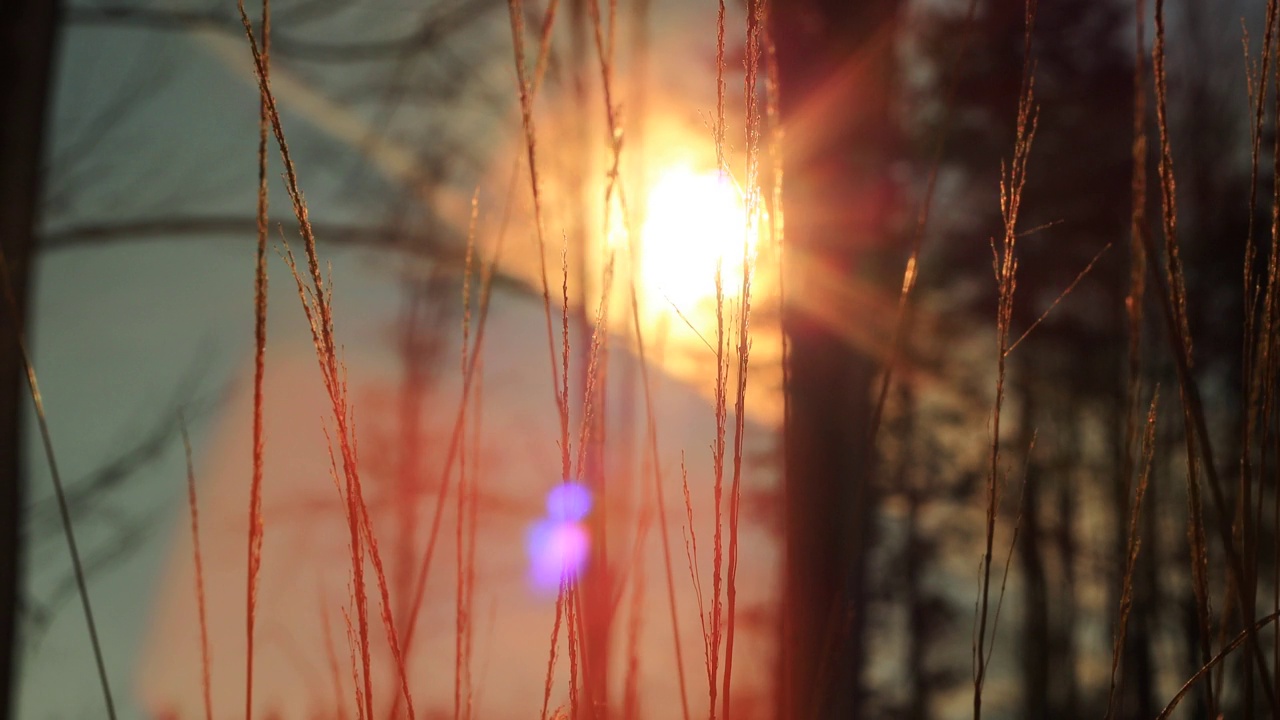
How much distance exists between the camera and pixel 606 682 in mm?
1039

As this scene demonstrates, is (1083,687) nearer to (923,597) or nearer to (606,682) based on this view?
(923,597)

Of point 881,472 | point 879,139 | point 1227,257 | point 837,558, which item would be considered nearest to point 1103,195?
point 1227,257

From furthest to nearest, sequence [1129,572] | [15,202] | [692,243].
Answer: [15,202]
[692,243]
[1129,572]

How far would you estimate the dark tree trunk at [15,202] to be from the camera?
2.50 meters

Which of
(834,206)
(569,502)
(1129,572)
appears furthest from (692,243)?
(834,206)

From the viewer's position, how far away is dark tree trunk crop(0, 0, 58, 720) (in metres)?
2.50

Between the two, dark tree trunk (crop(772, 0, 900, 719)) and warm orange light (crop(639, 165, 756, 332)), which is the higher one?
dark tree trunk (crop(772, 0, 900, 719))

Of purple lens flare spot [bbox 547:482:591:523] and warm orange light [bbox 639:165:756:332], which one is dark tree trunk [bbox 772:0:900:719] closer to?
warm orange light [bbox 639:165:756:332]

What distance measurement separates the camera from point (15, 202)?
260 cm

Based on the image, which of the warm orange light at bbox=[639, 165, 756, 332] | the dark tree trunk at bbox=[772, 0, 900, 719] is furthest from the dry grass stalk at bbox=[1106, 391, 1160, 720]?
the dark tree trunk at bbox=[772, 0, 900, 719]

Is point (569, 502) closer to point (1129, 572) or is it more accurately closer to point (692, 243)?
point (692, 243)

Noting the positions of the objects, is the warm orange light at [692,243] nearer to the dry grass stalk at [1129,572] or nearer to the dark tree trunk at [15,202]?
the dry grass stalk at [1129,572]

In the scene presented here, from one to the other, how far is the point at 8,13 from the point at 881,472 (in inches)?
306

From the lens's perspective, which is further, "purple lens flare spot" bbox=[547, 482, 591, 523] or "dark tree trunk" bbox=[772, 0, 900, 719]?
"dark tree trunk" bbox=[772, 0, 900, 719]
